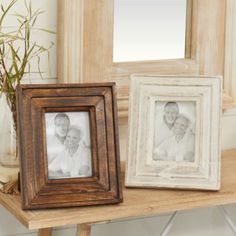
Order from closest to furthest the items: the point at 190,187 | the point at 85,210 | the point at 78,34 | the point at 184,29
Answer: the point at 85,210 → the point at 190,187 → the point at 78,34 → the point at 184,29

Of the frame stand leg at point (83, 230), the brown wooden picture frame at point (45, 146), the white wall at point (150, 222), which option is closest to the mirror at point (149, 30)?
the white wall at point (150, 222)

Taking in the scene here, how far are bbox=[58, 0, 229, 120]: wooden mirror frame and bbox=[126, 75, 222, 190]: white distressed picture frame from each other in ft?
0.56

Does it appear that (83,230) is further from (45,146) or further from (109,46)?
(109,46)

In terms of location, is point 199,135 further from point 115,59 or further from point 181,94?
point 115,59

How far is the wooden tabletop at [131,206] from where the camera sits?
1.56 meters

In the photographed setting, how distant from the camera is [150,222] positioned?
85.7 inches

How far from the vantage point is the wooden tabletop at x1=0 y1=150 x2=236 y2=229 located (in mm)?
1561

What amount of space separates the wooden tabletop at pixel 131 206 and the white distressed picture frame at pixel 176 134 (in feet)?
0.09

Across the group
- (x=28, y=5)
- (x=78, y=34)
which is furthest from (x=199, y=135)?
(x=28, y=5)

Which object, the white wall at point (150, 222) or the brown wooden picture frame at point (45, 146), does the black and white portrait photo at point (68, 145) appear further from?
the white wall at point (150, 222)

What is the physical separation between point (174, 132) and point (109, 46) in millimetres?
306

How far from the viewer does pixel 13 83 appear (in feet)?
5.78

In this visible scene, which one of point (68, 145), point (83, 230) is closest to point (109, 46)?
point (68, 145)

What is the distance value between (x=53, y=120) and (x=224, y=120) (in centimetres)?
72
